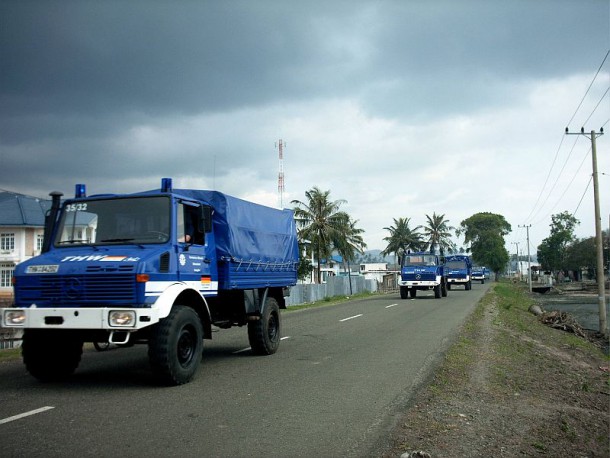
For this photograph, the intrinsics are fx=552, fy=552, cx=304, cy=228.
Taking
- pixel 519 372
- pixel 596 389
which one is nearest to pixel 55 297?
pixel 519 372

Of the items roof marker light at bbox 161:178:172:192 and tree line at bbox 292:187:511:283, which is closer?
roof marker light at bbox 161:178:172:192

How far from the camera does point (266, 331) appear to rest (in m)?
11.0

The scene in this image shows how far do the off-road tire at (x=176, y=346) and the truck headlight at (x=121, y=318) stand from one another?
1.54 ft

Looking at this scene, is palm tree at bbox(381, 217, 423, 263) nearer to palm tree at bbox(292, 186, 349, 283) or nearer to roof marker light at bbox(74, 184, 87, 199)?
palm tree at bbox(292, 186, 349, 283)

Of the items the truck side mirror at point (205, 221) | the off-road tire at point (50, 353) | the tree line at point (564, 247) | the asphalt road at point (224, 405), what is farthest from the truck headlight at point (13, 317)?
the tree line at point (564, 247)

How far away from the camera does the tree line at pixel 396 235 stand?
50.5 metres

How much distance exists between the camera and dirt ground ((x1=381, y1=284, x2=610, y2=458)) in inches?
217

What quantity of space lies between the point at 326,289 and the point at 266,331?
30821 millimetres

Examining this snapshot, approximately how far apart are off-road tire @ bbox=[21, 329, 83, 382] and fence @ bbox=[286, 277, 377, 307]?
22724mm

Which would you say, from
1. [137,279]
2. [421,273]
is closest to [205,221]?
[137,279]

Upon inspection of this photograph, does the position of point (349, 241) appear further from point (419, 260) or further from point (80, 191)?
point (80, 191)

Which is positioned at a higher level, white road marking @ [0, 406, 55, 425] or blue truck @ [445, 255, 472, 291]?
blue truck @ [445, 255, 472, 291]

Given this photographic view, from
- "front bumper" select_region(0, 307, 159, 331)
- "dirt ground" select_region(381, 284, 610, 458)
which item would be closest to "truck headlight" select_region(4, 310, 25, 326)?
"front bumper" select_region(0, 307, 159, 331)

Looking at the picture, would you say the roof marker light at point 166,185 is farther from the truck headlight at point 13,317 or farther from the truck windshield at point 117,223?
the truck headlight at point 13,317
